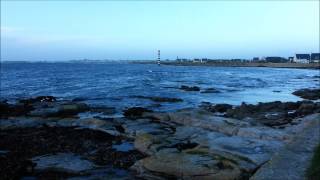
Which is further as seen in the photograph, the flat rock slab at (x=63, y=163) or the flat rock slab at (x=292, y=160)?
the flat rock slab at (x=63, y=163)

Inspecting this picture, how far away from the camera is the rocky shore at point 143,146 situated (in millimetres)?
14914

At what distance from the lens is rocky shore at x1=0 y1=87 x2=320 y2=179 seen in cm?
1491

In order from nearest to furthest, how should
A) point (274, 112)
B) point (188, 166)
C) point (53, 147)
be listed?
point (188, 166)
point (53, 147)
point (274, 112)

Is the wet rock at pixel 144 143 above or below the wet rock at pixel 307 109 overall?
above

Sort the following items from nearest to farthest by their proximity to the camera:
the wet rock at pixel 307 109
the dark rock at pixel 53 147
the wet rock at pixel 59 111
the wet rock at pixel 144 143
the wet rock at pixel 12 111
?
the dark rock at pixel 53 147 < the wet rock at pixel 144 143 < the wet rock at pixel 59 111 < the wet rock at pixel 12 111 < the wet rock at pixel 307 109

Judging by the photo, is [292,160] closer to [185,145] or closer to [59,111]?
[185,145]

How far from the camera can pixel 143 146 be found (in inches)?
734

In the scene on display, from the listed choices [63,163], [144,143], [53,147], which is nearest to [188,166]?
[144,143]

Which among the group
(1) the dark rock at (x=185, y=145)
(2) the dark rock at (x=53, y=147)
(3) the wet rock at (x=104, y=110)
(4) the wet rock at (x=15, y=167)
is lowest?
(3) the wet rock at (x=104, y=110)

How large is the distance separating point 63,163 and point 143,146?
3589 mm

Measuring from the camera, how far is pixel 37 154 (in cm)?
1828

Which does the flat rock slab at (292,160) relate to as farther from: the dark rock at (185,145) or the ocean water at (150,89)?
the ocean water at (150,89)

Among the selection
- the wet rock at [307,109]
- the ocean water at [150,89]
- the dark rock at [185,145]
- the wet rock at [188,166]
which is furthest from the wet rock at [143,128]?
the wet rock at [307,109]

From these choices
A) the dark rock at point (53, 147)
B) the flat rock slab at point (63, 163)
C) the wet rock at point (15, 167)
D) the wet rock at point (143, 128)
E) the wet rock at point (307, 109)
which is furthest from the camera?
the wet rock at point (307, 109)
